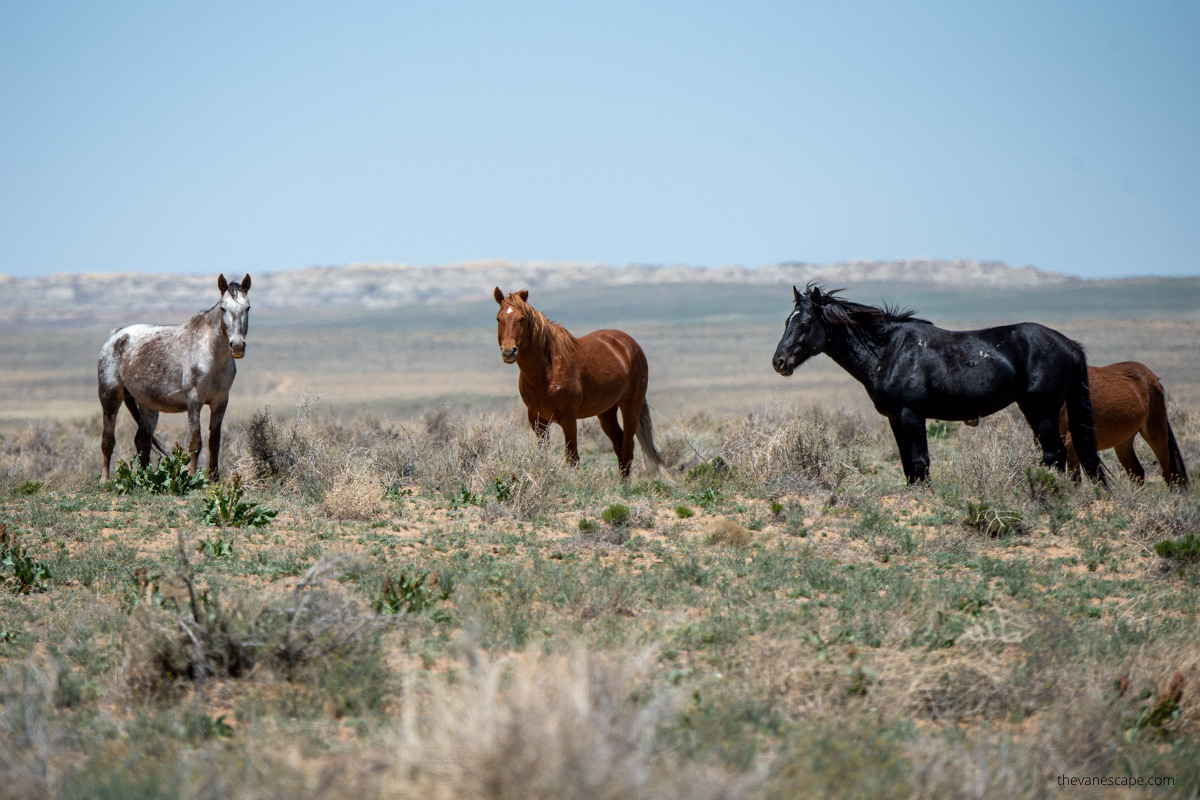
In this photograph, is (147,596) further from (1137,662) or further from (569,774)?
(1137,662)

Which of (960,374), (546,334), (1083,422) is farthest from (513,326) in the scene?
(1083,422)

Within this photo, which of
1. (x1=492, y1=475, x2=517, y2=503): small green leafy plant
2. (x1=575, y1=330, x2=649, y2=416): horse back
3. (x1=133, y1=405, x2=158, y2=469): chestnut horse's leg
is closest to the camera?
(x1=492, y1=475, x2=517, y2=503): small green leafy plant

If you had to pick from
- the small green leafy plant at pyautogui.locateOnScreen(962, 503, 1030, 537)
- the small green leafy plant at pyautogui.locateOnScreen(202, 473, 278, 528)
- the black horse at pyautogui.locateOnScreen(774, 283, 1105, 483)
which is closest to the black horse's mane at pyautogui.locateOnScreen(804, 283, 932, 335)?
the black horse at pyautogui.locateOnScreen(774, 283, 1105, 483)

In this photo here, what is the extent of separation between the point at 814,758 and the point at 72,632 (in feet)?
13.6

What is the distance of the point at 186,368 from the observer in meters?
9.87

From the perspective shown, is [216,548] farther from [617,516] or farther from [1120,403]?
[1120,403]

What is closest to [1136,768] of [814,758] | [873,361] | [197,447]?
[814,758]

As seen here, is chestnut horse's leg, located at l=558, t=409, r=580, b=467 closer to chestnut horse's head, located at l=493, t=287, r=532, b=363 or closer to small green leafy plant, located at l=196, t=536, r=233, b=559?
chestnut horse's head, located at l=493, t=287, r=532, b=363

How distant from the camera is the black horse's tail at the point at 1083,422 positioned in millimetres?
8789

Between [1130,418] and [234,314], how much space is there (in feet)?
29.2

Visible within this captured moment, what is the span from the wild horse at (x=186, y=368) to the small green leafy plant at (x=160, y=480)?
36 cm

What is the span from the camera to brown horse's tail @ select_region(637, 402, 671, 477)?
1094cm

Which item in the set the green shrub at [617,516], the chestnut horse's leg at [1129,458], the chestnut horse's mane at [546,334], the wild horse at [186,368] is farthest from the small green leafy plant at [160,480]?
the chestnut horse's leg at [1129,458]

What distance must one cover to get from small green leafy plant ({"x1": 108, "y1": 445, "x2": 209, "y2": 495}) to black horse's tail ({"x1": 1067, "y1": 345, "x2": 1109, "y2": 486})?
8.37 metres
